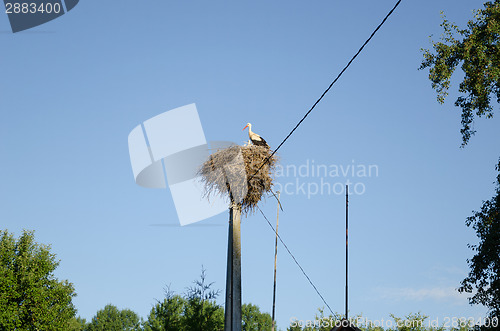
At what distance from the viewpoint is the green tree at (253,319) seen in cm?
6981

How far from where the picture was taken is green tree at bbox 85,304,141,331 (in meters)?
78.0

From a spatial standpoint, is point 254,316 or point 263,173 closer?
point 263,173

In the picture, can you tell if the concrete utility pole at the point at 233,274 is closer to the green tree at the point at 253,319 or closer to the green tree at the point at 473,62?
the green tree at the point at 473,62

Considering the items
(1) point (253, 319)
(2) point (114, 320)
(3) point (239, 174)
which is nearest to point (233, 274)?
(3) point (239, 174)

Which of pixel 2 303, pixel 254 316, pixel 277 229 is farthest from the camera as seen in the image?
pixel 254 316

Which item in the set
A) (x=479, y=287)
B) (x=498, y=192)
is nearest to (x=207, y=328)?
(x=479, y=287)

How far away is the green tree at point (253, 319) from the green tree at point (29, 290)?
3481cm

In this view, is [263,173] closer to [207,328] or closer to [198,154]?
[198,154]

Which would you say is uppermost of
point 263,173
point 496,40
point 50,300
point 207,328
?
point 496,40

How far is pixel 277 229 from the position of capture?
2933cm

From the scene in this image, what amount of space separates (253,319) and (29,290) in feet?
129

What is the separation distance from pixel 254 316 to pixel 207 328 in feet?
152

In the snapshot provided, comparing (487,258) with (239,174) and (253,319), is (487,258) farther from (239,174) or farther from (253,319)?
(253,319)

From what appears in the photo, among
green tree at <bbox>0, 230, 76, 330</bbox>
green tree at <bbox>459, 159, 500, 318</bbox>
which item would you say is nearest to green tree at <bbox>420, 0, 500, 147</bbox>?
green tree at <bbox>459, 159, 500, 318</bbox>
